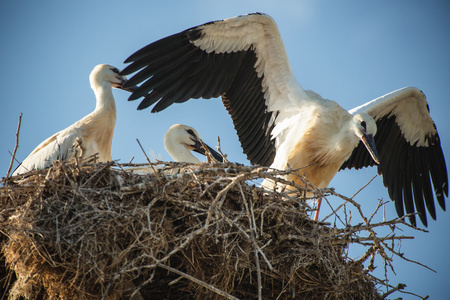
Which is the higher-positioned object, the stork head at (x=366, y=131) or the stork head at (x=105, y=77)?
the stork head at (x=105, y=77)

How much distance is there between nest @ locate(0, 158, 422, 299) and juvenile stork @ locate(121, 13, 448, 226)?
1417mm

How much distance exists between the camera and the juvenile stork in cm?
550

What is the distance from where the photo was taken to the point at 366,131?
547cm

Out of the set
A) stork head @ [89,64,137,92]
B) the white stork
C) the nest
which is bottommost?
the nest

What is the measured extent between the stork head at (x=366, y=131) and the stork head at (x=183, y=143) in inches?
79.5

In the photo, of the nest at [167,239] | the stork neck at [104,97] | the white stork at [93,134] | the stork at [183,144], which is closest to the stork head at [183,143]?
the stork at [183,144]

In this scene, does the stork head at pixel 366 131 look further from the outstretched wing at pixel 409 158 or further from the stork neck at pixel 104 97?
the stork neck at pixel 104 97

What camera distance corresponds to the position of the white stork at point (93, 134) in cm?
568

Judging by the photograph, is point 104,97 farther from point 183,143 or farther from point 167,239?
point 167,239

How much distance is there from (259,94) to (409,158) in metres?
2.11

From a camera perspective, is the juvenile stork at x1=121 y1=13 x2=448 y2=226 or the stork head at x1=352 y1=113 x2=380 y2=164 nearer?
the stork head at x1=352 y1=113 x2=380 y2=164

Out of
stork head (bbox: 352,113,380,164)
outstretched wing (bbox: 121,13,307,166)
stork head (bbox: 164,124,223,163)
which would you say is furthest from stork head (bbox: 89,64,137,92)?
stork head (bbox: 352,113,380,164)

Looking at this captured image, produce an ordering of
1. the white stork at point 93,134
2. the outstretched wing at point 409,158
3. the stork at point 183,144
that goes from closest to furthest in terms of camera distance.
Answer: the white stork at point 93,134 < the outstretched wing at point 409,158 < the stork at point 183,144

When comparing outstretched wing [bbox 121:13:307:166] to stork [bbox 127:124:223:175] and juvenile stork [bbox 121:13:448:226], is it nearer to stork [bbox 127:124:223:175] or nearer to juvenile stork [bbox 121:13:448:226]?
juvenile stork [bbox 121:13:448:226]
